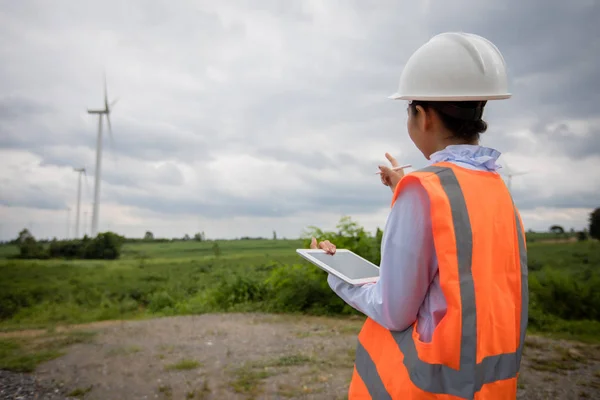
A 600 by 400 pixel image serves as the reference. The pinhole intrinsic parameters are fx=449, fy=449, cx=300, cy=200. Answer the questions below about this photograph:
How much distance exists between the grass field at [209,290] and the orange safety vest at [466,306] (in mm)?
8814

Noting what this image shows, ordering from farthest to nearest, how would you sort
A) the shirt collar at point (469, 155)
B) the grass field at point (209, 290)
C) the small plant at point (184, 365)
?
the grass field at point (209, 290) < the small plant at point (184, 365) < the shirt collar at point (469, 155)

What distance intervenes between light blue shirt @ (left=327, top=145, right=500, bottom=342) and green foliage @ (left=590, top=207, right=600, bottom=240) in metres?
16.7

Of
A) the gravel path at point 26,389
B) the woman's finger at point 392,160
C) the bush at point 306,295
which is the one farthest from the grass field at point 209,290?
the woman's finger at point 392,160

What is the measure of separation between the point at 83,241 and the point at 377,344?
22.8 metres

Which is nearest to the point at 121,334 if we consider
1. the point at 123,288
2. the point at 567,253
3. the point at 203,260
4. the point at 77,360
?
the point at 77,360

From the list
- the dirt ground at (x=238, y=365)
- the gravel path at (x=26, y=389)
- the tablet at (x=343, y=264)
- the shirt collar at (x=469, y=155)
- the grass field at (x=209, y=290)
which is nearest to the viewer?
the shirt collar at (x=469, y=155)

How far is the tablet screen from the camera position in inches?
74.8

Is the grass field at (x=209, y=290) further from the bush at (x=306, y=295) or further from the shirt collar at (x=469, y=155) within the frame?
the shirt collar at (x=469, y=155)

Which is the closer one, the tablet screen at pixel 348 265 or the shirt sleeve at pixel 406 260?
the shirt sleeve at pixel 406 260

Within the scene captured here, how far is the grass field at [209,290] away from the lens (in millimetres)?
10188

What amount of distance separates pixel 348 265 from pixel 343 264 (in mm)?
32

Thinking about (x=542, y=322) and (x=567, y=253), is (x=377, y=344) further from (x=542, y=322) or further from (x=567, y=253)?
(x=567, y=253)

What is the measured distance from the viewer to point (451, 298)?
1.38 metres

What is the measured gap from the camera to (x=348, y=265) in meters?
1.97
